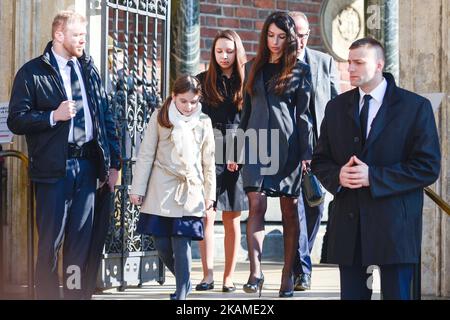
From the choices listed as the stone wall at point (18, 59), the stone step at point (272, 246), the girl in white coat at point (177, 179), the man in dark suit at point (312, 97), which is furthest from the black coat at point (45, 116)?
the stone step at point (272, 246)

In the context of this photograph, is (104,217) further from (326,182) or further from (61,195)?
(326,182)

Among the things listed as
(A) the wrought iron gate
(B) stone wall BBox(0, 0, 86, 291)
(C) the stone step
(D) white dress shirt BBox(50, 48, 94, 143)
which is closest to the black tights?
(A) the wrought iron gate

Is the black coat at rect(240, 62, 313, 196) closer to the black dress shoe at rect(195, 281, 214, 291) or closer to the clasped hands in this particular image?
the black dress shoe at rect(195, 281, 214, 291)

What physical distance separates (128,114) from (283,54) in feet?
4.05

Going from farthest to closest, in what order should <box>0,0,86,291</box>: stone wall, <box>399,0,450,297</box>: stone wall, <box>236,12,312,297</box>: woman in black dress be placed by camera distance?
1. <box>0,0,86,291</box>: stone wall
2. <box>236,12,312,297</box>: woman in black dress
3. <box>399,0,450,297</box>: stone wall

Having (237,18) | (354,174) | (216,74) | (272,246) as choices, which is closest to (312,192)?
(216,74)

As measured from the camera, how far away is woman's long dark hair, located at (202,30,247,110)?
30.3ft

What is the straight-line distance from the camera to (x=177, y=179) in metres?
8.03

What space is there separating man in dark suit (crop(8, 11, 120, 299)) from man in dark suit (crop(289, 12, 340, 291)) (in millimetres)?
1693

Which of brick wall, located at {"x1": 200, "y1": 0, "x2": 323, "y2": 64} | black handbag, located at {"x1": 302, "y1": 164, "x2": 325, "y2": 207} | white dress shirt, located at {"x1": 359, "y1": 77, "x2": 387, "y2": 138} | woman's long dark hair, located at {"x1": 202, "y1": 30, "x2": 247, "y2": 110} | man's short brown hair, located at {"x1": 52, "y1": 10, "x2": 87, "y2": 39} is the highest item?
brick wall, located at {"x1": 200, "y1": 0, "x2": 323, "y2": 64}

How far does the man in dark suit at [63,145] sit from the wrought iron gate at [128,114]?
119 cm

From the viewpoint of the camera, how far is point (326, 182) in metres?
6.55

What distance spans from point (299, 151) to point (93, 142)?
1.61 m

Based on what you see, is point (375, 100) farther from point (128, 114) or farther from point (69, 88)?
point (128, 114)
